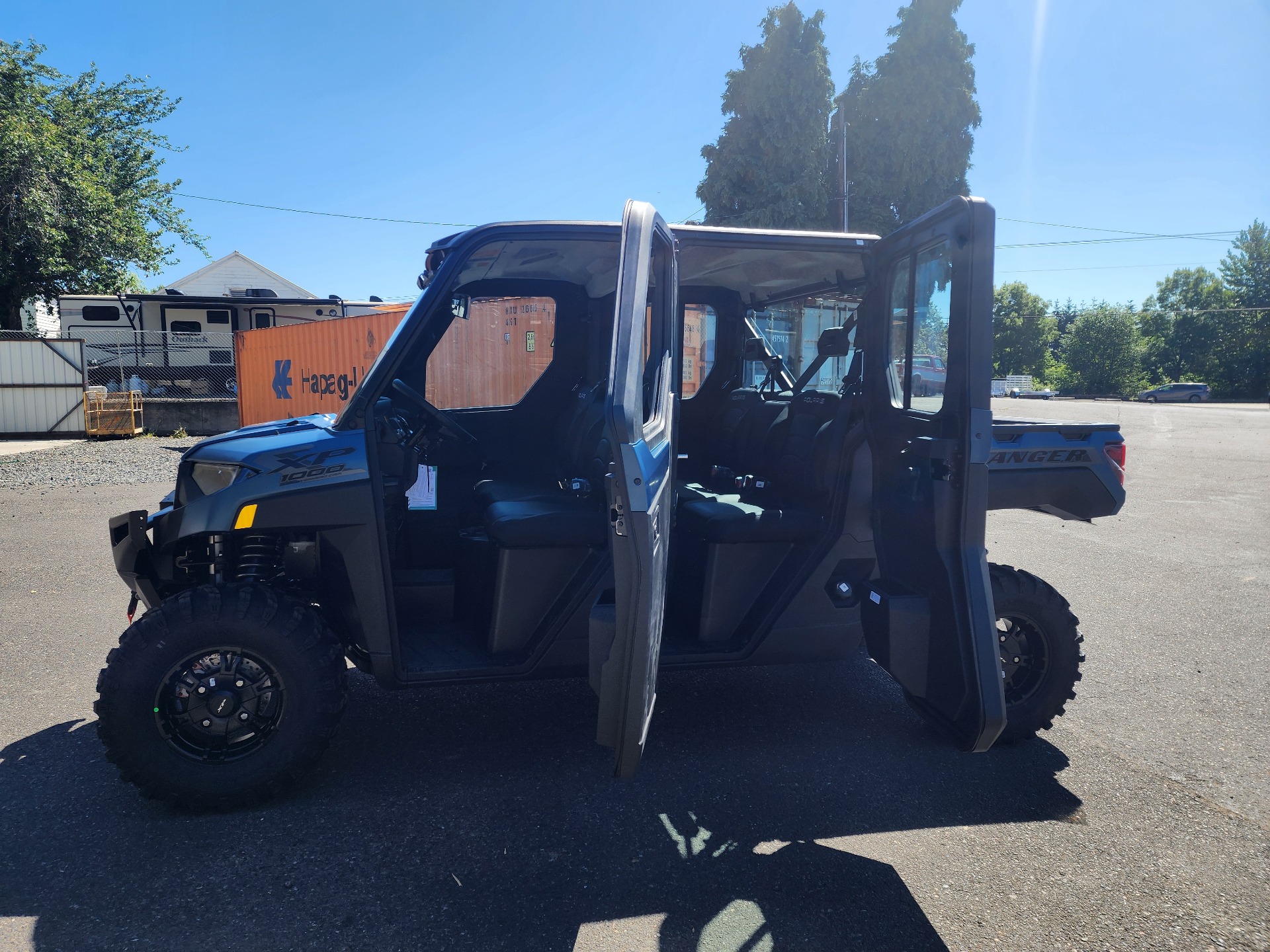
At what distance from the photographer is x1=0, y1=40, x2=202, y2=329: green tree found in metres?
21.8

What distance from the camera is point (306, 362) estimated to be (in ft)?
52.3

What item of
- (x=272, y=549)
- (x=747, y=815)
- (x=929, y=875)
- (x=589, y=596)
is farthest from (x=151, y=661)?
(x=929, y=875)

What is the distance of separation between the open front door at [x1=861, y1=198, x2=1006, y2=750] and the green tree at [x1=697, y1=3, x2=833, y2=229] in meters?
24.4

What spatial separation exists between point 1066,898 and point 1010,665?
127 centimetres

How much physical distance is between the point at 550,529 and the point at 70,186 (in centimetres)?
2572

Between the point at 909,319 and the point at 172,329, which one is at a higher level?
the point at 172,329

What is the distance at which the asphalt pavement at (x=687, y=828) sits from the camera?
257 centimetres

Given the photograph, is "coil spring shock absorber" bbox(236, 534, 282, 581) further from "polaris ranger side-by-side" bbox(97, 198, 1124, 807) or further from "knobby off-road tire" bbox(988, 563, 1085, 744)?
"knobby off-road tire" bbox(988, 563, 1085, 744)

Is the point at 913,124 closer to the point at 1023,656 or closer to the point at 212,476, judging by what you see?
the point at 1023,656

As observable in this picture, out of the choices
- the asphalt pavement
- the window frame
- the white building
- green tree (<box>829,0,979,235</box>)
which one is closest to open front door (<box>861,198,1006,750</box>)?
the window frame

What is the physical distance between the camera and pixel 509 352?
15.4ft

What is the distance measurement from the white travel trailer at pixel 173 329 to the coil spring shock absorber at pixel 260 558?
1840 cm

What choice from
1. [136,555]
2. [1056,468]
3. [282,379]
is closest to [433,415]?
[136,555]

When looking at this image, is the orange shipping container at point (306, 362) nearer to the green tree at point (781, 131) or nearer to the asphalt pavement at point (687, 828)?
the asphalt pavement at point (687, 828)
